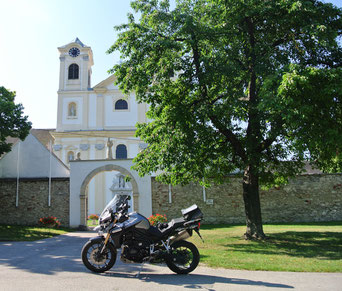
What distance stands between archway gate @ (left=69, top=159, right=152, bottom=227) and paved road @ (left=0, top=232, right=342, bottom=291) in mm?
12865

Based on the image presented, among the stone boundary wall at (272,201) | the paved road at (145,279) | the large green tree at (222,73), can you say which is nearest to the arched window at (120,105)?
the stone boundary wall at (272,201)

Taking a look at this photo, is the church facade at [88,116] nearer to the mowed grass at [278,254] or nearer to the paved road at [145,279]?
the mowed grass at [278,254]

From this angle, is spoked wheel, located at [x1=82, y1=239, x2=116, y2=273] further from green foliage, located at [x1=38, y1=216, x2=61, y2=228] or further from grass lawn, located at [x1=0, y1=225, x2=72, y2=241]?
green foliage, located at [x1=38, y1=216, x2=61, y2=228]

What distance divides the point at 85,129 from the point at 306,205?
74.6ft

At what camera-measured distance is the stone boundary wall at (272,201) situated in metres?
20.3

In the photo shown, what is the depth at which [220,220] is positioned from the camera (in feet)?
66.4

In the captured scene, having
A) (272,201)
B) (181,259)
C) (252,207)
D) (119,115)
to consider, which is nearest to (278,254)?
(252,207)

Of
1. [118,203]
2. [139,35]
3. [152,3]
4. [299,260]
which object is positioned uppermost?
[152,3]

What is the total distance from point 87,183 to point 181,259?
1510 cm

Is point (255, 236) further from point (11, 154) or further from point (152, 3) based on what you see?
point (11, 154)

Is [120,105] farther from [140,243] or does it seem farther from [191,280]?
[191,280]

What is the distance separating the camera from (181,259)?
6.18 meters

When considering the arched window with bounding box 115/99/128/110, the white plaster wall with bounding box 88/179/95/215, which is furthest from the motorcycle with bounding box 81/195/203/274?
the arched window with bounding box 115/99/128/110

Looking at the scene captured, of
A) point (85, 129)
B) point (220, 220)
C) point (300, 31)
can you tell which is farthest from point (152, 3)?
point (85, 129)
